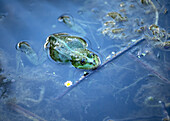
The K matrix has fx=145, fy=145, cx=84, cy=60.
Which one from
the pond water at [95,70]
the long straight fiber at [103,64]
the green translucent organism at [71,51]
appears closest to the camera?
the pond water at [95,70]

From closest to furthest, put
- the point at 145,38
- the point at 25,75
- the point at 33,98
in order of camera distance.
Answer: the point at 33,98 → the point at 25,75 → the point at 145,38

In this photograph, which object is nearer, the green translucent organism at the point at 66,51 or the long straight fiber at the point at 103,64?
the long straight fiber at the point at 103,64

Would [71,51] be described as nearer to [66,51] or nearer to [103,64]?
[66,51]

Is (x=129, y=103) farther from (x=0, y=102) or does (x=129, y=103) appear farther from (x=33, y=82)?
(x=0, y=102)

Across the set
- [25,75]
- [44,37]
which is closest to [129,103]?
[25,75]

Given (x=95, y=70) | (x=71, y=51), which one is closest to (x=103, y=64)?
(x=95, y=70)

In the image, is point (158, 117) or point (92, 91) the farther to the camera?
point (92, 91)

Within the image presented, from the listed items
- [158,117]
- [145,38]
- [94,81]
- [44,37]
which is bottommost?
[158,117]
